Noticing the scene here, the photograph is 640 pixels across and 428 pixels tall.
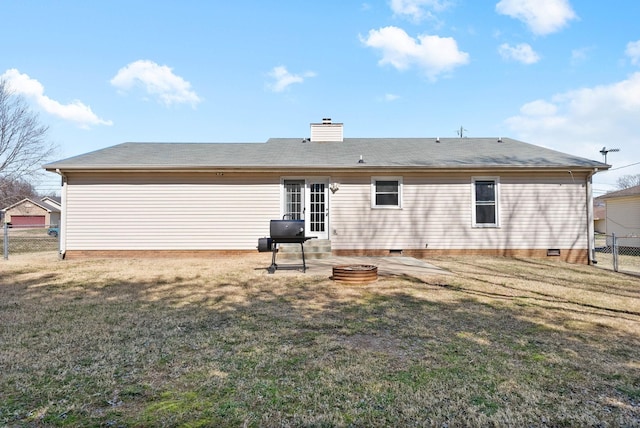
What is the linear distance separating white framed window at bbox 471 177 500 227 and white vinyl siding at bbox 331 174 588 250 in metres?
0.18

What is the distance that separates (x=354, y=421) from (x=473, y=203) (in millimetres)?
9551

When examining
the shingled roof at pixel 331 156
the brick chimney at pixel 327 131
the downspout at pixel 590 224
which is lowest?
the downspout at pixel 590 224

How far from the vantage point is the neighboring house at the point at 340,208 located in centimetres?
1018

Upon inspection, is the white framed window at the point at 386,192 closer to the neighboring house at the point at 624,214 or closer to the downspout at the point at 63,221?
the downspout at the point at 63,221

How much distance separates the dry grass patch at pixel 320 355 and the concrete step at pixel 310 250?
375 cm

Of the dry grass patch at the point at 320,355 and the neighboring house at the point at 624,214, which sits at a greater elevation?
the neighboring house at the point at 624,214

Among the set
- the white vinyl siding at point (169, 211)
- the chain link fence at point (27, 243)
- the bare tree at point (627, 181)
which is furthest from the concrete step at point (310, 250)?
the bare tree at point (627, 181)

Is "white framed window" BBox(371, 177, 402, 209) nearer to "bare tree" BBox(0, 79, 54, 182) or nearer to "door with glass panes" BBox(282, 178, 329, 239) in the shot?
"door with glass panes" BBox(282, 178, 329, 239)

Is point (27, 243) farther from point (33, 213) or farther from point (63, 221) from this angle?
point (33, 213)

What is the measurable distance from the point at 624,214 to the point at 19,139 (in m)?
41.4

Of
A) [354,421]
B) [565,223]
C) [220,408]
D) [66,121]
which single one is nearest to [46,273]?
[220,408]

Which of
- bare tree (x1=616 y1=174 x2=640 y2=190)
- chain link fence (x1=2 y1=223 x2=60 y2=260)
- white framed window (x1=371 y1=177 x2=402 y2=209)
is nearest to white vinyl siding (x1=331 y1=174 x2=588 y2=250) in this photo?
white framed window (x1=371 y1=177 x2=402 y2=209)

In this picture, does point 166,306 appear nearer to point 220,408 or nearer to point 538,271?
point 220,408

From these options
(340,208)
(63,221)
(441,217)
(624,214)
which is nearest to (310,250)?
(340,208)
